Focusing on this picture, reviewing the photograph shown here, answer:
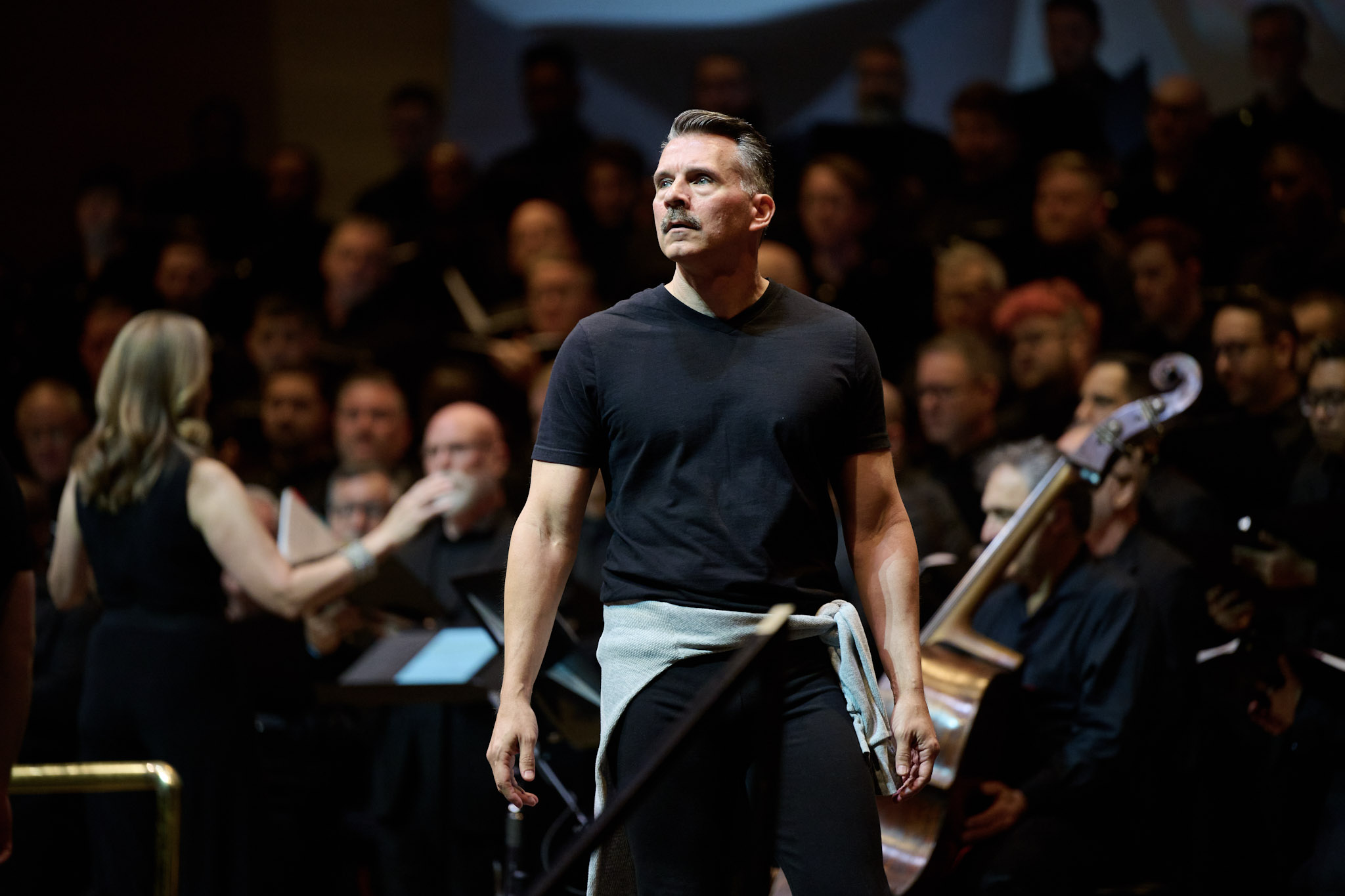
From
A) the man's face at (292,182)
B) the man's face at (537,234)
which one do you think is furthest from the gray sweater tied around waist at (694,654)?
the man's face at (292,182)

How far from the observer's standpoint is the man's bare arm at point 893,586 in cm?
229

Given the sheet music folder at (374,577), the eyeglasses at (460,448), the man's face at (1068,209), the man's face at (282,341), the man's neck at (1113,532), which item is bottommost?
the sheet music folder at (374,577)

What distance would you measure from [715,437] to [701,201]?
0.36m

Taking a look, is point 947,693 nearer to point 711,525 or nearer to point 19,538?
point 711,525

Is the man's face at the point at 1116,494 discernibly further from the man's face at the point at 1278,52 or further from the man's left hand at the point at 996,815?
the man's face at the point at 1278,52

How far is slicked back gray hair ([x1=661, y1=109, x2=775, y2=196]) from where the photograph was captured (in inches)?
93.6

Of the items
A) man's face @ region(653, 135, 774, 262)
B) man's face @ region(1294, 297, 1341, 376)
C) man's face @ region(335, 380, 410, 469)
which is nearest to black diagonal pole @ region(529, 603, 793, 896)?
man's face @ region(653, 135, 774, 262)

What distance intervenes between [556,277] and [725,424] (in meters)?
3.52

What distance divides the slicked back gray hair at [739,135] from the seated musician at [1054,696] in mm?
1564

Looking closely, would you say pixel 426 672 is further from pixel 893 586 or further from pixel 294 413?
pixel 294 413

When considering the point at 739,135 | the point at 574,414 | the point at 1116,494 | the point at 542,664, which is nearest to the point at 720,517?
the point at 574,414

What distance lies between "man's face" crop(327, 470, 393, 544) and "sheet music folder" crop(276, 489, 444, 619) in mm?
744

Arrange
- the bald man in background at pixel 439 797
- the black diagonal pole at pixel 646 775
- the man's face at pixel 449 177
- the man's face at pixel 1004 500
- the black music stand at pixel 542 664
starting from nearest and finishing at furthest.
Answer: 1. the black diagonal pole at pixel 646 775
2. the black music stand at pixel 542 664
3. the man's face at pixel 1004 500
4. the bald man in background at pixel 439 797
5. the man's face at pixel 449 177

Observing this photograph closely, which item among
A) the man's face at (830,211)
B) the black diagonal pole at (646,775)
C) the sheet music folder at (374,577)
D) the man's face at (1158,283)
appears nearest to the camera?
the black diagonal pole at (646,775)
